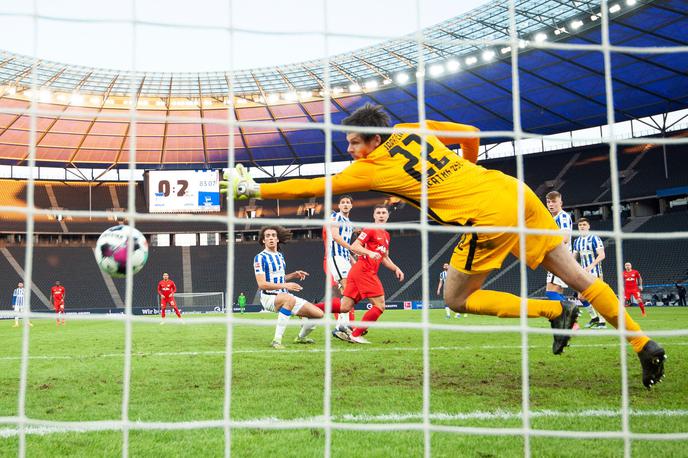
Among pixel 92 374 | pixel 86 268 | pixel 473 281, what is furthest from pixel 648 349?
pixel 86 268

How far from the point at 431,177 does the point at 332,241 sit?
18.6 feet

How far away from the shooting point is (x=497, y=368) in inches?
213

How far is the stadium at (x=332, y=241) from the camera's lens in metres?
2.89

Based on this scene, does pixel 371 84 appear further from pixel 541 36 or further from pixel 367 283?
pixel 367 283

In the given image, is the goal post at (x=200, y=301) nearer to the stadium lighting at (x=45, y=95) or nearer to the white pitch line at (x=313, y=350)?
the stadium lighting at (x=45, y=95)

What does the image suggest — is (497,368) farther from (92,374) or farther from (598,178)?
(598,178)

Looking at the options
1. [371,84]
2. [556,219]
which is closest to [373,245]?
[556,219]

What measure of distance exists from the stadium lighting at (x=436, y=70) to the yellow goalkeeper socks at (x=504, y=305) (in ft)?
67.0

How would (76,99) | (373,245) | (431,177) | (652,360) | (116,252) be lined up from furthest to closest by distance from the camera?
(76,99) < (373,245) < (116,252) < (431,177) < (652,360)

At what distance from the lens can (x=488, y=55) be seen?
22.5m

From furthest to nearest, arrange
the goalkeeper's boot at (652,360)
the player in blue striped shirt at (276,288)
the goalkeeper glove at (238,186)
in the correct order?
the player in blue striped shirt at (276,288), the goalkeeper's boot at (652,360), the goalkeeper glove at (238,186)

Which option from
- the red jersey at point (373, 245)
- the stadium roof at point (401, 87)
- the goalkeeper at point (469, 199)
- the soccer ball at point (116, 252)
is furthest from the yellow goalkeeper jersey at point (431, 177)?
the stadium roof at point (401, 87)

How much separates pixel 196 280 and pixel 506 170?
61.0 ft

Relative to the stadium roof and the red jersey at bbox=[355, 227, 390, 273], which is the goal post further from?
the red jersey at bbox=[355, 227, 390, 273]
